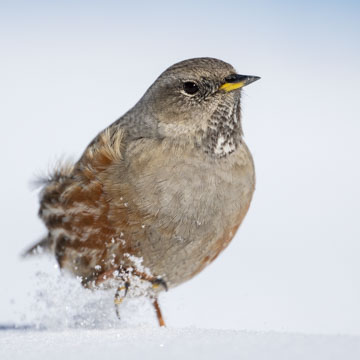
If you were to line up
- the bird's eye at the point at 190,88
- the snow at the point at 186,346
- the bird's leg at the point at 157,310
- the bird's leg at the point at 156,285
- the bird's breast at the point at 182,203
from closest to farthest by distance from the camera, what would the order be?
1. the snow at the point at 186,346
2. the bird's breast at the point at 182,203
3. the bird's leg at the point at 156,285
4. the bird's eye at the point at 190,88
5. the bird's leg at the point at 157,310

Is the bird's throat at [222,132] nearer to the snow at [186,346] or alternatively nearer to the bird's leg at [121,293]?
the bird's leg at [121,293]

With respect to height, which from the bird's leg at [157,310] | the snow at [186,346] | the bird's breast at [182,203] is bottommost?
the bird's leg at [157,310]

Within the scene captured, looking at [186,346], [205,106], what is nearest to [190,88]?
[205,106]

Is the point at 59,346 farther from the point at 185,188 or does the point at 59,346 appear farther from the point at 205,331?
the point at 185,188

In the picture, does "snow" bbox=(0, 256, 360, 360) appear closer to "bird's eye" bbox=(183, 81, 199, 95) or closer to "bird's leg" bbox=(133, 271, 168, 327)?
"bird's leg" bbox=(133, 271, 168, 327)

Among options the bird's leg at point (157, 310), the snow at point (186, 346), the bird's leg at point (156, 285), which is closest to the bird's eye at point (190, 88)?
the bird's leg at point (156, 285)

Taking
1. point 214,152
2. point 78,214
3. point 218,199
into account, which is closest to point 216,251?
point 218,199

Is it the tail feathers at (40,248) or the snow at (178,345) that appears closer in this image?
the snow at (178,345)

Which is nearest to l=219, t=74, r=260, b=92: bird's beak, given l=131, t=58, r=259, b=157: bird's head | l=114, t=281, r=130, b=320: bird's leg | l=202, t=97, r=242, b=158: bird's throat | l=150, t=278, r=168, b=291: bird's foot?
l=131, t=58, r=259, b=157: bird's head
